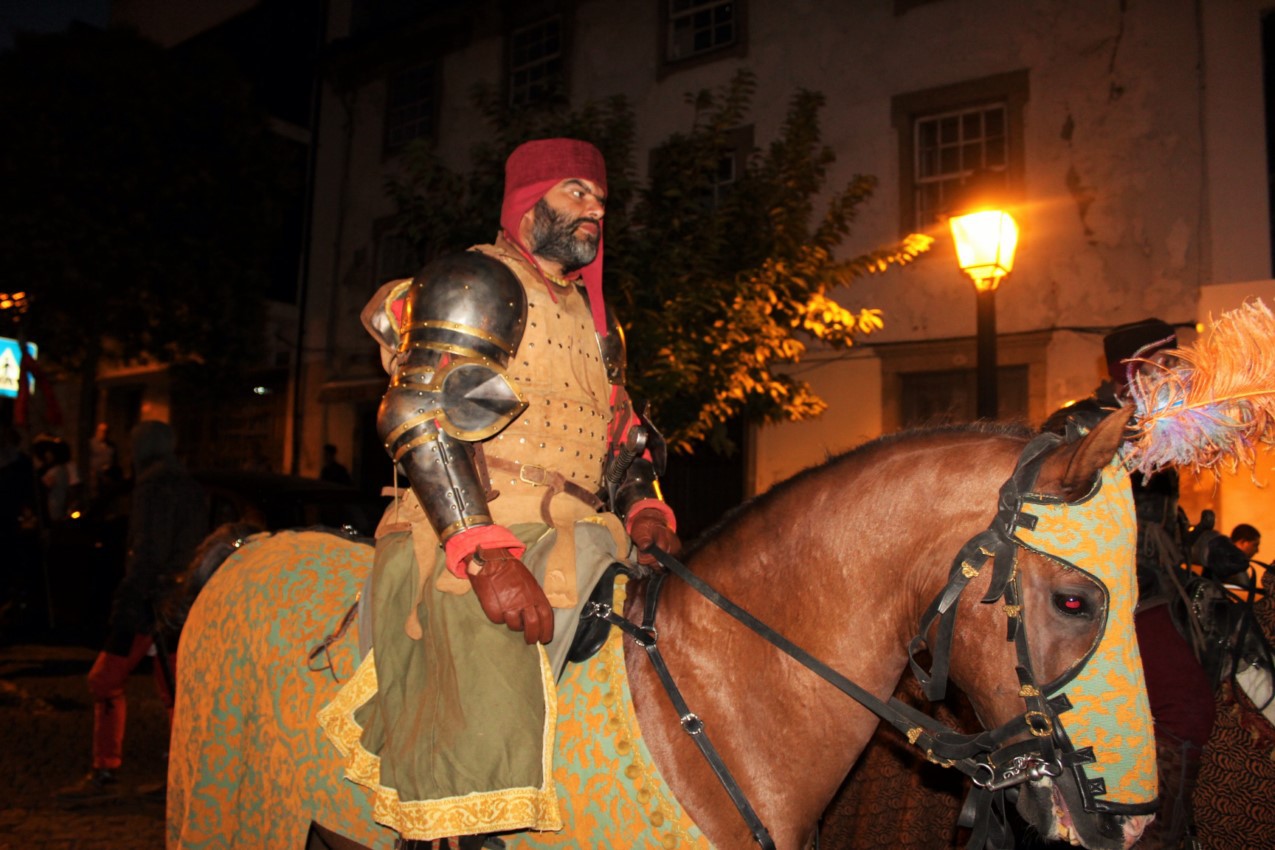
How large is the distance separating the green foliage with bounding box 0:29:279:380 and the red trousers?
38.9 feet

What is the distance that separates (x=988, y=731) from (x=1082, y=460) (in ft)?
1.89

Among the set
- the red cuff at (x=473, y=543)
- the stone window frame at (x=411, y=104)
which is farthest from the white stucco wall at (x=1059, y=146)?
the red cuff at (x=473, y=543)

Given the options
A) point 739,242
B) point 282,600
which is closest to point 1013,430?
point 282,600

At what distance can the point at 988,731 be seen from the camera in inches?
69.9

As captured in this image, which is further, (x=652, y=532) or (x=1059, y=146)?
(x=1059, y=146)

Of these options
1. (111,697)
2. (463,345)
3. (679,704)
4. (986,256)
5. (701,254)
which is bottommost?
(111,697)

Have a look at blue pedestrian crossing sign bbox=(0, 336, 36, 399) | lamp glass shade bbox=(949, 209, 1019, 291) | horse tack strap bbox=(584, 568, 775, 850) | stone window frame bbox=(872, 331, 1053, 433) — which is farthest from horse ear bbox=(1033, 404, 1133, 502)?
blue pedestrian crossing sign bbox=(0, 336, 36, 399)

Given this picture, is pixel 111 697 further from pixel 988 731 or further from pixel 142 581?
pixel 988 731

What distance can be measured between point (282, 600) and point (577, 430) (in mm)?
1174

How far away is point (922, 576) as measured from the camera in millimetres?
1871

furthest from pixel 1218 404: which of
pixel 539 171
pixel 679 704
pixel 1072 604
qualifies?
pixel 539 171

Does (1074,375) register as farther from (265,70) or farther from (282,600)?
(265,70)

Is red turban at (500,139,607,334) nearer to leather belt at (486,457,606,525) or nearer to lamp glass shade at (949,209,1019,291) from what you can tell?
leather belt at (486,457,606,525)

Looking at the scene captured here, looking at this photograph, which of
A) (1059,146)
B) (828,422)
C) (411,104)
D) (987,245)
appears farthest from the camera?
(411,104)
